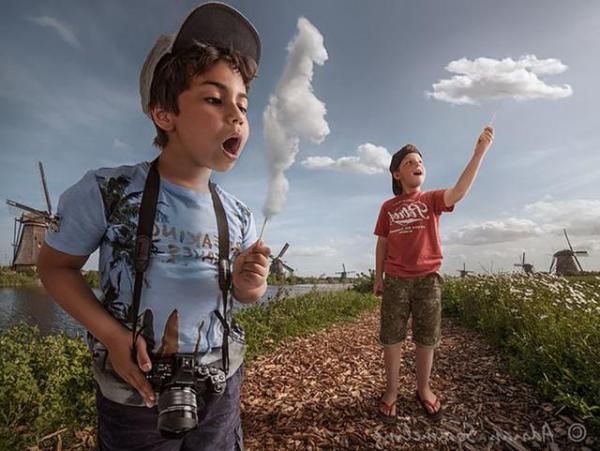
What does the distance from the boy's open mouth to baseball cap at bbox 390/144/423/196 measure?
301 cm

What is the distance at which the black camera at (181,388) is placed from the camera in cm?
128

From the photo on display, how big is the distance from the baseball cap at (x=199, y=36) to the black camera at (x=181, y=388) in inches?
45.9

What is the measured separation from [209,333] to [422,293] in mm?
2885

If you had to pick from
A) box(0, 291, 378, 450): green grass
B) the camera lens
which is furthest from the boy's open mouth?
box(0, 291, 378, 450): green grass

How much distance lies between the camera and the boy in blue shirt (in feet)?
4.70

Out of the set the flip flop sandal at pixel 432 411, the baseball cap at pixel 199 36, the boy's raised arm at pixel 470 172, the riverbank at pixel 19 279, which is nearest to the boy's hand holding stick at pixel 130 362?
Result: the baseball cap at pixel 199 36

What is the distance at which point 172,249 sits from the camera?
61.2 inches

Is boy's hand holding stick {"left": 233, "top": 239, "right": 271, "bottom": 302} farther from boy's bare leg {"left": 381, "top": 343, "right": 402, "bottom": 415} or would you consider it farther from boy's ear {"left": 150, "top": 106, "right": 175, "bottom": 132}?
boy's bare leg {"left": 381, "top": 343, "right": 402, "bottom": 415}

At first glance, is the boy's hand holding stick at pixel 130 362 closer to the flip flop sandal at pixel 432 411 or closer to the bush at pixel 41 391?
the bush at pixel 41 391

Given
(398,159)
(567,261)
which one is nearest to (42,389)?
(398,159)

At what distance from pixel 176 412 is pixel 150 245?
0.63 metres

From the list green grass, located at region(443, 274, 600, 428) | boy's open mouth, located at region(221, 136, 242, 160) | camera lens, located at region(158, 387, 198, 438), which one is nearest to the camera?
camera lens, located at region(158, 387, 198, 438)

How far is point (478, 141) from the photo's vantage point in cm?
336

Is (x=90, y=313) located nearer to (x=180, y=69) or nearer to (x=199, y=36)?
(x=180, y=69)
